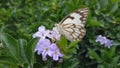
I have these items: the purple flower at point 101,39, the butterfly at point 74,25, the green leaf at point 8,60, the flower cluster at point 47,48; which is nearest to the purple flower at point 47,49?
the flower cluster at point 47,48

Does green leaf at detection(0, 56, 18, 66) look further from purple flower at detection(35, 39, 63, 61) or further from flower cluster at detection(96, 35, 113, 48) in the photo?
flower cluster at detection(96, 35, 113, 48)

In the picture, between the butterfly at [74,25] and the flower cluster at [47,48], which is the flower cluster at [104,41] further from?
the flower cluster at [47,48]

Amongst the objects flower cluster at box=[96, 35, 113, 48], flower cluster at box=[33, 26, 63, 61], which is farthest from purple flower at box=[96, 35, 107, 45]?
flower cluster at box=[33, 26, 63, 61]

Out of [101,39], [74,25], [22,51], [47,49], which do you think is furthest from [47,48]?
[101,39]

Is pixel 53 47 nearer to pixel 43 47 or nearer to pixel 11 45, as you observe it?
pixel 43 47

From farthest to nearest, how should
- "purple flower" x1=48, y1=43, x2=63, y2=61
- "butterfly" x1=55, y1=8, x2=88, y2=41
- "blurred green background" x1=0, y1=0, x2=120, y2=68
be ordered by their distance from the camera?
"blurred green background" x1=0, y1=0, x2=120, y2=68
"butterfly" x1=55, y1=8, x2=88, y2=41
"purple flower" x1=48, y1=43, x2=63, y2=61

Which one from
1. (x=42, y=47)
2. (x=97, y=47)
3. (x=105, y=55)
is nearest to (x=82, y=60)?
(x=97, y=47)
